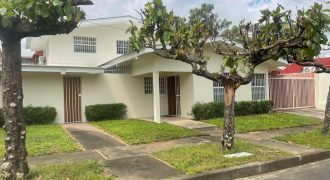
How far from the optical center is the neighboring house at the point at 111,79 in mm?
16672

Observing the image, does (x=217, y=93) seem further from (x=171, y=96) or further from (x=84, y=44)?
(x=84, y=44)

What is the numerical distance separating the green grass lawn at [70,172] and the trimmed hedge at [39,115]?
8.71 meters

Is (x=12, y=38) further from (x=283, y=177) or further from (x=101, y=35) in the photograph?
(x=101, y=35)

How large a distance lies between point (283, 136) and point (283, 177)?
4575 millimetres

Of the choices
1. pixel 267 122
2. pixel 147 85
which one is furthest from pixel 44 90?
pixel 267 122

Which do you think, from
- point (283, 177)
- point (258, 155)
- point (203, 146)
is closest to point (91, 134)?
point (203, 146)

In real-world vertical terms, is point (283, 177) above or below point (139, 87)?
below

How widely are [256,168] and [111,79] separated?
11.4 metres

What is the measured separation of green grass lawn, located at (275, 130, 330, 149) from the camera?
10.6m

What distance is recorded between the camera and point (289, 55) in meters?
11.2

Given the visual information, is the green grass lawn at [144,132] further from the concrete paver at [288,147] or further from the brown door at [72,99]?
the brown door at [72,99]

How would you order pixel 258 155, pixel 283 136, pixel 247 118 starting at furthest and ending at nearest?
pixel 247 118, pixel 283 136, pixel 258 155

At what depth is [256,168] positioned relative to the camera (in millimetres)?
8148

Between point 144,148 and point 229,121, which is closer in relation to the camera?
point 229,121
